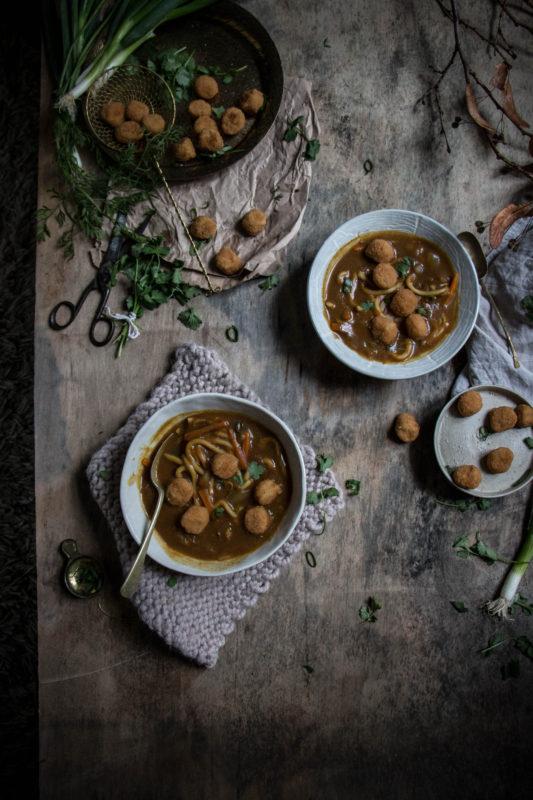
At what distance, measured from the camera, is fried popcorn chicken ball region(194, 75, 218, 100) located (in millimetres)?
2562

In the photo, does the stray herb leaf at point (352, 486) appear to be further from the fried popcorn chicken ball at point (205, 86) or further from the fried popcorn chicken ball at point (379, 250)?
the fried popcorn chicken ball at point (205, 86)

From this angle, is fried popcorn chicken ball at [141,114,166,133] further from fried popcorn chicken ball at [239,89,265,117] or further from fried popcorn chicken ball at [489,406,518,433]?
fried popcorn chicken ball at [489,406,518,433]

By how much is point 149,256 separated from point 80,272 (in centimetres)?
31

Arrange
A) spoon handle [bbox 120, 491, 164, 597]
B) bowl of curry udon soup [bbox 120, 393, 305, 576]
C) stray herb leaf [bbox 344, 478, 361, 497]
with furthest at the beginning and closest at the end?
stray herb leaf [bbox 344, 478, 361, 497] < bowl of curry udon soup [bbox 120, 393, 305, 576] < spoon handle [bbox 120, 491, 164, 597]

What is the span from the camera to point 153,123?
2.51 meters

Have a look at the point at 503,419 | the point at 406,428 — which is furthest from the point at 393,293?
the point at 503,419


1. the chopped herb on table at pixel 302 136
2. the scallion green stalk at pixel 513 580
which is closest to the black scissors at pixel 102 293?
the chopped herb on table at pixel 302 136

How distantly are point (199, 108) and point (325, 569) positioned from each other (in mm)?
2049

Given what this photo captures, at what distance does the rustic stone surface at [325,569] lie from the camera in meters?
2.57

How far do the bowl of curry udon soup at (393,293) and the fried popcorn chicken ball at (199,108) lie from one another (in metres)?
0.78

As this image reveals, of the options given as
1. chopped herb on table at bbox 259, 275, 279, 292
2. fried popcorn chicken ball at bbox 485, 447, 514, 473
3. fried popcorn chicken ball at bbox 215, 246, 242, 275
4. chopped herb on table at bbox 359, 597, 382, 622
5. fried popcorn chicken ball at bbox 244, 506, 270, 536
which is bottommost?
chopped herb on table at bbox 359, 597, 382, 622

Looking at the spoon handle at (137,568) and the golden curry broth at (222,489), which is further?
the golden curry broth at (222,489)

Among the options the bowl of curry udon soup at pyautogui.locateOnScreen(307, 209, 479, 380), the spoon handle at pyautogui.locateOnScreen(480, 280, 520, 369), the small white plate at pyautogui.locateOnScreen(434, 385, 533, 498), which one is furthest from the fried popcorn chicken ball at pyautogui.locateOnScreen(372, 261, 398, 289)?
the small white plate at pyautogui.locateOnScreen(434, 385, 533, 498)

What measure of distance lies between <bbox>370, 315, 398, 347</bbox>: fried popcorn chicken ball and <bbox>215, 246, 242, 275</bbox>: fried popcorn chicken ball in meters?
0.63
